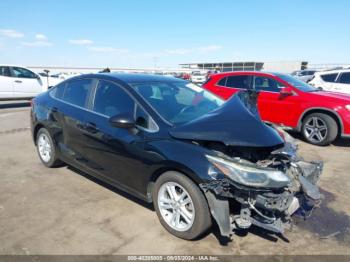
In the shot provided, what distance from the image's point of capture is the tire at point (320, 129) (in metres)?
6.77

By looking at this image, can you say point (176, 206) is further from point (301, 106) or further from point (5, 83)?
point (5, 83)

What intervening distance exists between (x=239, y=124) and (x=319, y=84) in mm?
9875

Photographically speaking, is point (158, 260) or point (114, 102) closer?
point (158, 260)

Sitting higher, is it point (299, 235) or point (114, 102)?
point (114, 102)

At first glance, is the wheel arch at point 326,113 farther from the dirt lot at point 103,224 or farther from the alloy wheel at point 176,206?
the alloy wheel at point 176,206

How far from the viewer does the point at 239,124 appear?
Result: 9.53 ft

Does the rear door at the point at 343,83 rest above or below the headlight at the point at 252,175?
above

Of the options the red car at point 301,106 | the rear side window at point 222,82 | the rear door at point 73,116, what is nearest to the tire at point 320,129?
the red car at point 301,106

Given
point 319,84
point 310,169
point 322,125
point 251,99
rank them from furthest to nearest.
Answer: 1. point 319,84
2. point 322,125
3. point 251,99
4. point 310,169

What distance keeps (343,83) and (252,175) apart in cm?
999

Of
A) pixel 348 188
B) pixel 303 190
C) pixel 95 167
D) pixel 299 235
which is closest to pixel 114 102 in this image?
pixel 95 167

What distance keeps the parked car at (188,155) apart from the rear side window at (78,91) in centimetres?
2

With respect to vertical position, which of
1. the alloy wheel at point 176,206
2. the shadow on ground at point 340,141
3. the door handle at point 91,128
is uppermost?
the door handle at point 91,128

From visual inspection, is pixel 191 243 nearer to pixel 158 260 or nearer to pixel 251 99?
pixel 158 260
